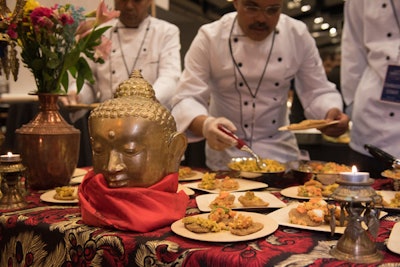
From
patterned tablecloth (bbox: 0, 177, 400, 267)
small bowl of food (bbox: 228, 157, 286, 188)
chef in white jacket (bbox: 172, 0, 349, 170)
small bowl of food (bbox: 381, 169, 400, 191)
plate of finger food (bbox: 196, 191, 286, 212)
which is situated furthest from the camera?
chef in white jacket (bbox: 172, 0, 349, 170)

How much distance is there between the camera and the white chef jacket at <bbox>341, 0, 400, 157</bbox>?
1955mm

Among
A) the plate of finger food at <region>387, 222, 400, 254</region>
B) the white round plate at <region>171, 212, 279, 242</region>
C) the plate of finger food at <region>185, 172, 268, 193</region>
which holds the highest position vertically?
the plate of finger food at <region>387, 222, 400, 254</region>

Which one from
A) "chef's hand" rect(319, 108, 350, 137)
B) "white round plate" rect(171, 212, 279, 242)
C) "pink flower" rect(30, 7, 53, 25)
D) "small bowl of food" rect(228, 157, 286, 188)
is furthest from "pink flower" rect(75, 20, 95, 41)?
"chef's hand" rect(319, 108, 350, 137)

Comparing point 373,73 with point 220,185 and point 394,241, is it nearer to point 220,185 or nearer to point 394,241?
point 220,185

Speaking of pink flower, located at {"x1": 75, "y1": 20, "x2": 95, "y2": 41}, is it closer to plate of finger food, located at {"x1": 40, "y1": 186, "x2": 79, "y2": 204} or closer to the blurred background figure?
plate of finger food, located at {"x1": 40, "y1": 186, "x2": 79, "y2": 204}

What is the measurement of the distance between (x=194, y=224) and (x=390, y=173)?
0.81 meters

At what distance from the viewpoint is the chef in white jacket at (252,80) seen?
2066 mm

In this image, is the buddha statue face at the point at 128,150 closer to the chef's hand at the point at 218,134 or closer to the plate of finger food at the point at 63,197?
the plate of finger food at the point at 63,197

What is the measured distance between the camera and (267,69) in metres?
2.07

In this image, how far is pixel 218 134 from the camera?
1.68 metres

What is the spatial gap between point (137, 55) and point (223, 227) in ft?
6.71

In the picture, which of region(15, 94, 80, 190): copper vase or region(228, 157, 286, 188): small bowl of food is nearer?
region(15, 94, 80, 190): copper vase

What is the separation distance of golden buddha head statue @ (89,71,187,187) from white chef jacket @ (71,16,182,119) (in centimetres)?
171

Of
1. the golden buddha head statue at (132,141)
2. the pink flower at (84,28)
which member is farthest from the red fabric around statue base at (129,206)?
the pink flower at (84,28)
